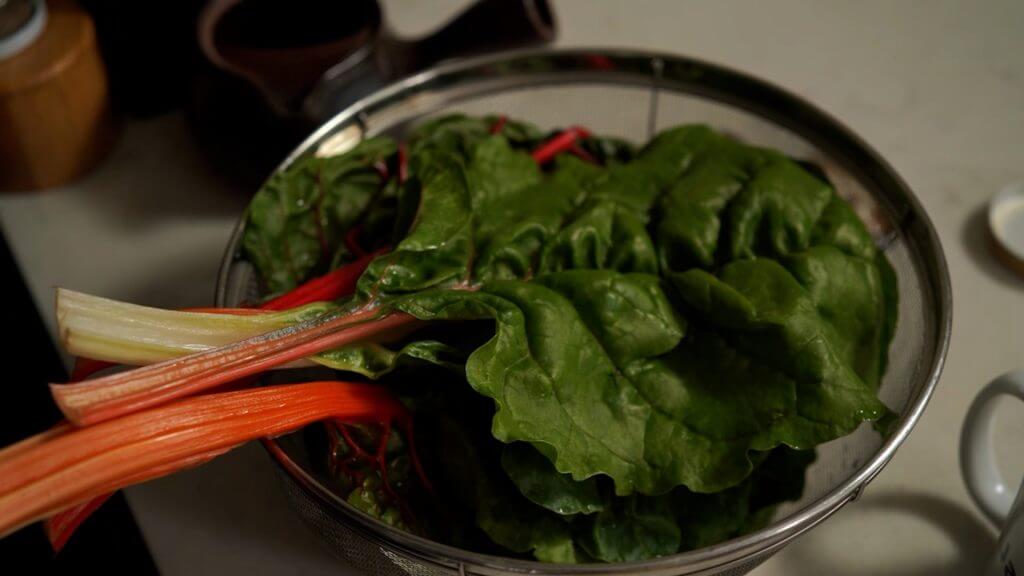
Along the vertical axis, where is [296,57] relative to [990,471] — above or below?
above

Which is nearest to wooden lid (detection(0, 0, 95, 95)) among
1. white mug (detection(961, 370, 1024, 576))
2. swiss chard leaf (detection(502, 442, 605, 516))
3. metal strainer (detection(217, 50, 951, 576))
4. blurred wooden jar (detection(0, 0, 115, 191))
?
blurred wooden jar (detection(0, 0, 115, 191))

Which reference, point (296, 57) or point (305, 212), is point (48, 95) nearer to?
point (296, 57)

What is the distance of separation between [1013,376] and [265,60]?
83cm

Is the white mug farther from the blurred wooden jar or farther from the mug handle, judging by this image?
the blurred wooden jar

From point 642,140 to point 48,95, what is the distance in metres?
0.71

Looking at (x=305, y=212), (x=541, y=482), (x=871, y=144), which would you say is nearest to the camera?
(x=541, y=482)

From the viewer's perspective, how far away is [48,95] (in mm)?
1095

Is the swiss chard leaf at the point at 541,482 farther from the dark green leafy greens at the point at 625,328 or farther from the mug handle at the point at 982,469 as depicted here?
the mug handle at the point at 982,469

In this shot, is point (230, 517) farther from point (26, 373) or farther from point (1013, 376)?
point (1013, 376)

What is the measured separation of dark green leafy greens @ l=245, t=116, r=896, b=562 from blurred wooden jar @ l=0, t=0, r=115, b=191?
371 millimetres

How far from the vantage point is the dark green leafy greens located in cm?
75

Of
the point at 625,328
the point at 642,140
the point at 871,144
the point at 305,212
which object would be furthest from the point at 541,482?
the point at 871,144

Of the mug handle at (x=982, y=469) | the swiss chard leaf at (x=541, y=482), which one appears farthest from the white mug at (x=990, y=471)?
the swiss chard leaf at (x=541, y=482)

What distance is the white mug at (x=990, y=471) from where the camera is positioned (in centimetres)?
74
